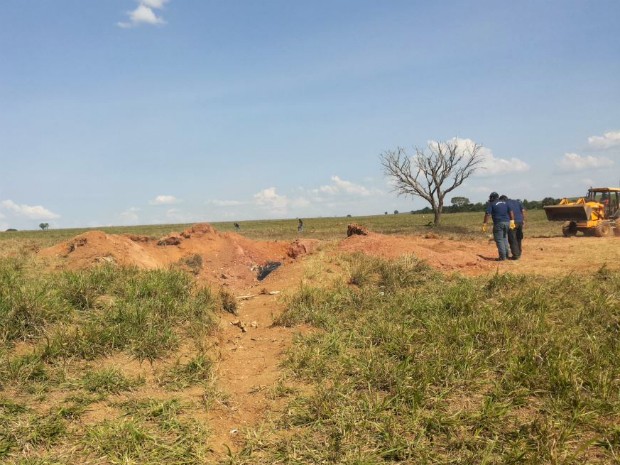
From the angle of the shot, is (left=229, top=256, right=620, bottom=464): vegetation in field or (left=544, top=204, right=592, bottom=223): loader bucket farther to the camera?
(left=544, top=204, right=592, bottom=223): loader bucket

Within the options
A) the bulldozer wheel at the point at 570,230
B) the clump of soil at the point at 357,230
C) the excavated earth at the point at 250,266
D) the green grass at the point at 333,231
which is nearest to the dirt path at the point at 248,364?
the excavated earth at the point at 250,266

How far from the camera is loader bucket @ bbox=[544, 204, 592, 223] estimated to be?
1627 centimetres

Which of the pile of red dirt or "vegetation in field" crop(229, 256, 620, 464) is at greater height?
the pile of red dirt

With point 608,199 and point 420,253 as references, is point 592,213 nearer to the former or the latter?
Answer: point 608,199

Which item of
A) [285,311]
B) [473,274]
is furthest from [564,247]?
[285,311]

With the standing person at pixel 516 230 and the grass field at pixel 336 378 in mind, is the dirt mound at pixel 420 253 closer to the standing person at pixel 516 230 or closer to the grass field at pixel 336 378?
the standing person at pixel 516 230

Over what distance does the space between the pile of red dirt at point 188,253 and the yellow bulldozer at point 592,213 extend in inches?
393

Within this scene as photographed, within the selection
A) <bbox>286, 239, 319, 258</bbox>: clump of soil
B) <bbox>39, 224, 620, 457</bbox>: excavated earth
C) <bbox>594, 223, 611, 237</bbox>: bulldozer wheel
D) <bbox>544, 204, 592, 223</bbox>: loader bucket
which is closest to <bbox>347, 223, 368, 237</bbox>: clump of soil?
<bbox>39, 224, 620, 457</bbox>: excavated earth

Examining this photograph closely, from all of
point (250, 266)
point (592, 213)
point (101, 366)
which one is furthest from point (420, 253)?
point (592, 213)

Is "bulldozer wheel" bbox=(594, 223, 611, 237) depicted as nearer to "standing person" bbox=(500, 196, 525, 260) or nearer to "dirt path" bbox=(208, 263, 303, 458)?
"standing person" bbox=(500, 196, 525, 260)

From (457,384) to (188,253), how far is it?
34.3 feet

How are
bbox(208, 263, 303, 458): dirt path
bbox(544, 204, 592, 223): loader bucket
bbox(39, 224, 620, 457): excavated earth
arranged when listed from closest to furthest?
bbox(208, 263, 303, 458): dirt path → bbox(39, 224, 620, 457): excavated earth → bbox(544, 204, 592, 223): loader bucket

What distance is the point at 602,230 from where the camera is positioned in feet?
54.6

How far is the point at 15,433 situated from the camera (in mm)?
3223
